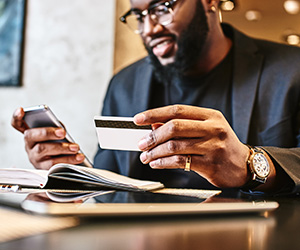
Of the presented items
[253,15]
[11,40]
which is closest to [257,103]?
[11,40]

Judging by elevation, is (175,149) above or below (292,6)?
below

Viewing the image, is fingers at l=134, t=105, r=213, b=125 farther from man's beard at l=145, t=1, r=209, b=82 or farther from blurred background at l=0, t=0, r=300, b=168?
blurred background at l=0, t=0, r=300, b=168

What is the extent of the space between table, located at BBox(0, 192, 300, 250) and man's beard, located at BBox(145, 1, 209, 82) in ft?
3.51

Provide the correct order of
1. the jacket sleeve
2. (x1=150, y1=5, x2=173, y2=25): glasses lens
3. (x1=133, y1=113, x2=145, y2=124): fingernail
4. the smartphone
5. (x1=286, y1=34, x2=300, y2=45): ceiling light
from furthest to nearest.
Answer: (x1=286, y1=34, x2=300, y2=45): ceiling light → (x1=150, y1=5, x2=173, y2=25): glasses lens → the smartphone → the jacket sleeve → (x1=133, y1=113, x2=145, y2=124): fingernail

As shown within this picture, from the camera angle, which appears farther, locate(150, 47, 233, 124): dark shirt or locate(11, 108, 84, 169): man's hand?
locate(150, 47, 233, 124): dark shirt

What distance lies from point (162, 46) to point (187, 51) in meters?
0.12

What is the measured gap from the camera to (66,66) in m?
2.30

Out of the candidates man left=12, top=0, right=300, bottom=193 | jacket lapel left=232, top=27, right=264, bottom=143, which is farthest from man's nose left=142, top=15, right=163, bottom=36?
jacket lapel left=232, top=27, right=264, bottom=143

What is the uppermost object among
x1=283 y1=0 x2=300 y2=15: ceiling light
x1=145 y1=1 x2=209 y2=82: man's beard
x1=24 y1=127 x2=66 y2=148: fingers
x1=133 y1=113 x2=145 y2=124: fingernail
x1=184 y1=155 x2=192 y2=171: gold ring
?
x1=283 y1=0 x2=300 y2=15: ceiling light

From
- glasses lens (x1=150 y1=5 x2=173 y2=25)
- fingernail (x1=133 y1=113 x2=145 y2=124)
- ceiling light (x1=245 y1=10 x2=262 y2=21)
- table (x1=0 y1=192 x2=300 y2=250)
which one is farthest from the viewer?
ceiling light (x1=245 y1=10 x2=262 y2=21)

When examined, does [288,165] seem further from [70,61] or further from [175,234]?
[70,61]

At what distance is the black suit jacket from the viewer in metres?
1.29

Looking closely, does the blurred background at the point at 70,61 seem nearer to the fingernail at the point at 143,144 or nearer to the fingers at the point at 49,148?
the fingers at the point at 49,148

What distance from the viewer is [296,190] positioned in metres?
0.82
